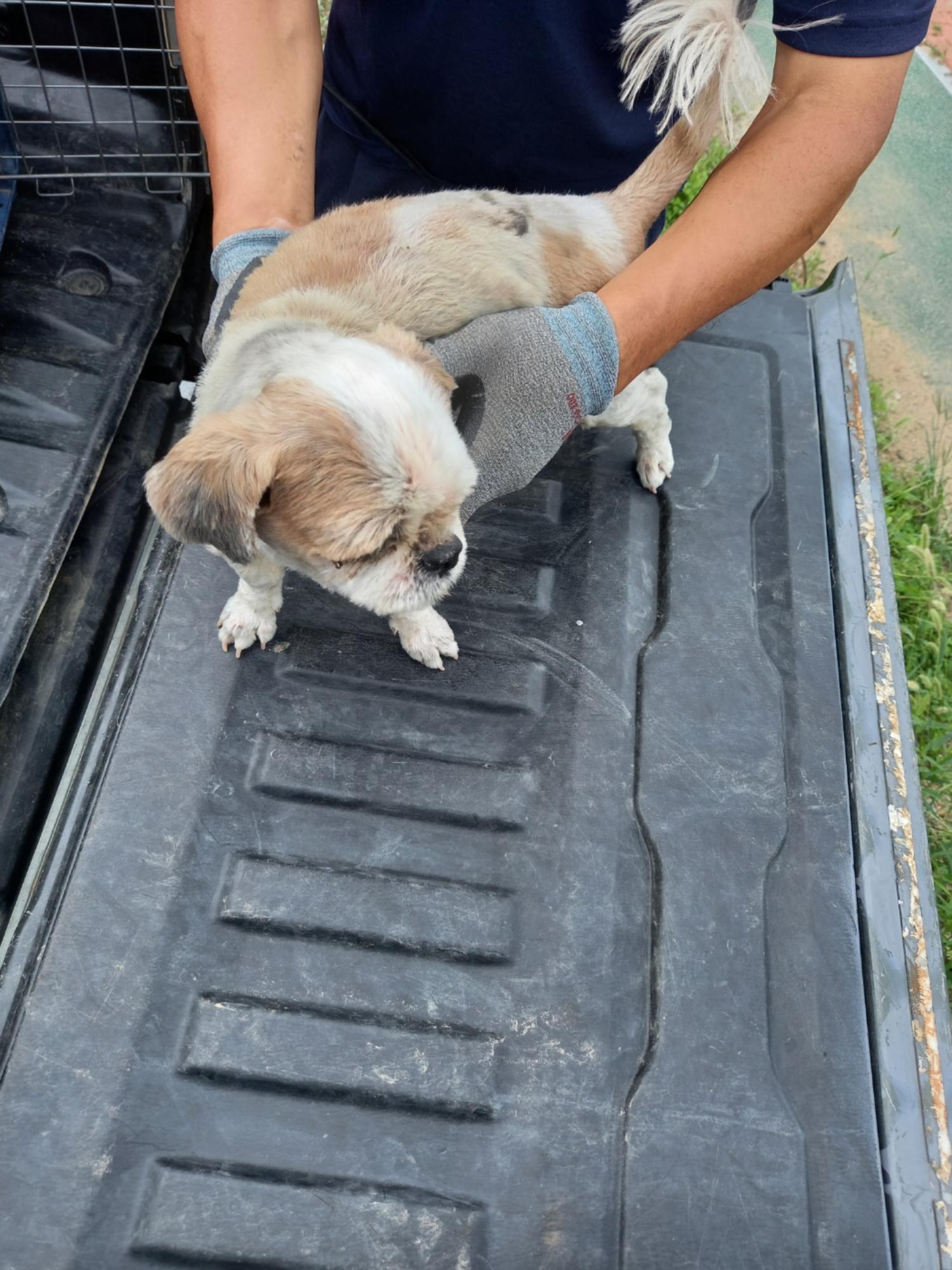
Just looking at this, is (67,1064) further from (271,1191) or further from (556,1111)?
(556,1111)

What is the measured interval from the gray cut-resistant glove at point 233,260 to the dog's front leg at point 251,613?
1.93 ft

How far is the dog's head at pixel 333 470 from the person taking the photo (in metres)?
1.79

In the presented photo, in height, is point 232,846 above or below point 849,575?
below

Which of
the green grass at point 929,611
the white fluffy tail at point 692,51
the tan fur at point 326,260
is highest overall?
the white fluffy tail at point 692,51

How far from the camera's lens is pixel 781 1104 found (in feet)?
6.79

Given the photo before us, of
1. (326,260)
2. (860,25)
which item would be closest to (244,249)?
(326,260)

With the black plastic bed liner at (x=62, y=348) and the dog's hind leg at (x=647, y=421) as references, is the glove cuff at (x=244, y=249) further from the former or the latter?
the dog's hind leg at (x=647, y=421)

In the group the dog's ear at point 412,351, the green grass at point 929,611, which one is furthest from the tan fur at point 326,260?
the green grass at point 929,611

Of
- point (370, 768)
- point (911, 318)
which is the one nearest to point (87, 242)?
point (370, 768)

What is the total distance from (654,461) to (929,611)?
155 centimetres

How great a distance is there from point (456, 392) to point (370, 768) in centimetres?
94

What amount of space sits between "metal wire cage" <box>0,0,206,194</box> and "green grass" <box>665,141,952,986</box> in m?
1.71

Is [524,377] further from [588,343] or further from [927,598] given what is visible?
[927,598]

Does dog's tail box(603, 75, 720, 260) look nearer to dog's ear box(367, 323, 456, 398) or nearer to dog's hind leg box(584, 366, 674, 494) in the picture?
dog's hind leg box(584, 366, 674, 494)
